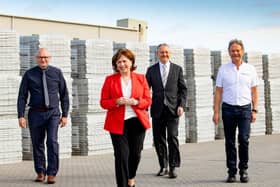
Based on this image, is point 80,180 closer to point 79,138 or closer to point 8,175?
A: point 8,175

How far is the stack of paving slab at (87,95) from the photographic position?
10.5 metres

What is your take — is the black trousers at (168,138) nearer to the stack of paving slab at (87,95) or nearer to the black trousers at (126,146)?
the black trousers at (126,146)

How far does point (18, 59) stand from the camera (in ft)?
31.2

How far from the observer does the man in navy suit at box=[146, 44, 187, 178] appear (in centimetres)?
760

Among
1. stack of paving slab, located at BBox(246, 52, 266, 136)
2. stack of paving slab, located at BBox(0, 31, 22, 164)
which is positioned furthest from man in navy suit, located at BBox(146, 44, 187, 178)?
stack of paving slab, located at BBox(246, 52, 266, 136)

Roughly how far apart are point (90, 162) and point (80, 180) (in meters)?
2.00

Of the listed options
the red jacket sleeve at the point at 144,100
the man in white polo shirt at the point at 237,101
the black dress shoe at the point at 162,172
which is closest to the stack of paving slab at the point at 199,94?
the black dress shoe at the point at 162,172

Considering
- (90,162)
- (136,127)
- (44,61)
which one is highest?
(44,61)

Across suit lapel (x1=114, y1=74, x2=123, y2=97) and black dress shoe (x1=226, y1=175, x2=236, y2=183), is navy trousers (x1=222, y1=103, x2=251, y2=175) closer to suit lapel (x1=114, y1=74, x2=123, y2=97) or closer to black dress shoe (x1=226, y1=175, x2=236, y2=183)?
black dress shoe (x1=226, y1=175, x2=236, y2=183)

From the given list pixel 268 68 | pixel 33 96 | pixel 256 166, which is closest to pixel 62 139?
pixel 33 96

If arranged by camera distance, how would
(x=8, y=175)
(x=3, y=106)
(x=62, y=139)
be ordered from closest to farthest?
(x=8, y=175), (x=3, y=106), (x=62, y=139)

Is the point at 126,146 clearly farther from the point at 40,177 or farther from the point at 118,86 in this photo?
the point at 40,177

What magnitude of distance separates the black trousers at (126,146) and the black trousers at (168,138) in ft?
6.10

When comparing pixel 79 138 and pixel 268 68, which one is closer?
pixel 79 138
